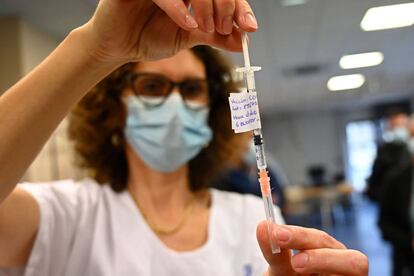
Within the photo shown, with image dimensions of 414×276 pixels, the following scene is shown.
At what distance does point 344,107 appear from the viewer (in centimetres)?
927

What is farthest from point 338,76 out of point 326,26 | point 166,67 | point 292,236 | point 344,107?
point 292,236

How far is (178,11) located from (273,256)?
0.33 metres

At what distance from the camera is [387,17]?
6.95ft

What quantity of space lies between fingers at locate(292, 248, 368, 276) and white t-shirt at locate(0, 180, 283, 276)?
38cm

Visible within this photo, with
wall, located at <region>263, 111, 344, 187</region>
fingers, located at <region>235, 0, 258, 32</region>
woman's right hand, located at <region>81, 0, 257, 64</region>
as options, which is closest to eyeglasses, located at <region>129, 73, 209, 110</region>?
woman's right hand, located at <region>81, 0, 257, 64</region>

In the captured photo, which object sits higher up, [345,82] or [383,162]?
[345,82]

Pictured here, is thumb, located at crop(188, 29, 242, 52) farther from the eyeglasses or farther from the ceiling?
the ceiling

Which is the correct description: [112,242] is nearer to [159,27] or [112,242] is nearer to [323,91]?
[159,27]

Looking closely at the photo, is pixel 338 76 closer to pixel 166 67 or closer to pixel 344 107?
pixel 344 107

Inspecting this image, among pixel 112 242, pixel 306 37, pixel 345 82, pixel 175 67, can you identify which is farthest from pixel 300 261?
pixel 345 82

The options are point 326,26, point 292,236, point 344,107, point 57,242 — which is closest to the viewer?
point 292,236

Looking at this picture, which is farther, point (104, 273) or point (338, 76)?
point (338, 76)

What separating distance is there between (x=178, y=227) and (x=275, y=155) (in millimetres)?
9071

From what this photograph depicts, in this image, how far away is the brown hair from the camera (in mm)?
958
